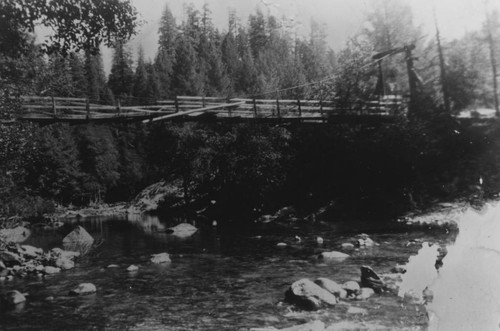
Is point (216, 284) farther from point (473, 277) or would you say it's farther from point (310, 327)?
point (473, 277)

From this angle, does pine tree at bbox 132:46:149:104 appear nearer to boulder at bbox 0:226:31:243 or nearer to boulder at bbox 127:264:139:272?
boulder at bbox 0:226:31:243

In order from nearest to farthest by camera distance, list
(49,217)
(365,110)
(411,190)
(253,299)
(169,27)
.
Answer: (253,299)
(411,190)
(365,110)
(49,217)
(169,27)

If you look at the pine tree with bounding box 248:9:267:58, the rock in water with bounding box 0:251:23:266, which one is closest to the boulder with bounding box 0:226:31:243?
the rock in water with bounding box 0:251:23:266

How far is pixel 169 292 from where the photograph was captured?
942cm

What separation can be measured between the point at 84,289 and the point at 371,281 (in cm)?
583

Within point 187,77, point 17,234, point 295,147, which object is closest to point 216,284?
point 17,234

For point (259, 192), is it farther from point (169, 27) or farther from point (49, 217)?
point (169, 27)

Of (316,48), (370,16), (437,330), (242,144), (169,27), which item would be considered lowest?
(437,330)

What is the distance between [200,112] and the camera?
17.9 m

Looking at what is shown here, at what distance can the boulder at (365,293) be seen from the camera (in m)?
8.09

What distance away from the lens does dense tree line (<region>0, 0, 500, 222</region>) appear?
17.9 m

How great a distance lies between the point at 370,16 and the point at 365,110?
978 centimetres

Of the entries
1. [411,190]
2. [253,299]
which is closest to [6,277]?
[253,299]

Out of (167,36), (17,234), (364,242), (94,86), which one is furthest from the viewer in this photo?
(167,36)
